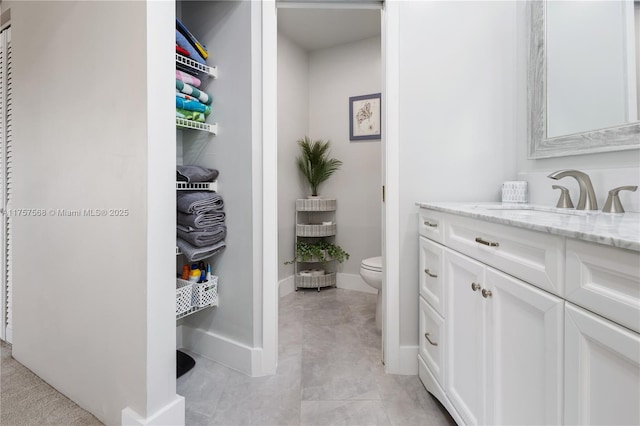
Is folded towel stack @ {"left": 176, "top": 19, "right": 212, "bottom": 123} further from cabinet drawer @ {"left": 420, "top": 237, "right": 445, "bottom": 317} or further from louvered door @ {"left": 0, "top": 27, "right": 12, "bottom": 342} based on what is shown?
cabinet drawer @ {"left": 420, "top": 237, "right": 445, "bottom": 317}

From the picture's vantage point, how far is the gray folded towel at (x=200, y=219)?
5.33 feet

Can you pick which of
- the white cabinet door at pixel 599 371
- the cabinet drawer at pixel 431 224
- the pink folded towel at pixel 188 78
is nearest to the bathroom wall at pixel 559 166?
the cabinet drawer at pixel 431 224

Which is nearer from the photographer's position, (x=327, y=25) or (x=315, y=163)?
(x=327, y=25)

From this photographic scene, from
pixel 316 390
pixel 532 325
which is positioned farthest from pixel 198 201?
pixel 532 325

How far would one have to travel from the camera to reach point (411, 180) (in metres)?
1.71

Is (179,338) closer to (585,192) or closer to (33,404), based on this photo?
(33,404)

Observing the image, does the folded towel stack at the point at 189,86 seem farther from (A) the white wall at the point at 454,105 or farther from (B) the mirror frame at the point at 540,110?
(B) the mirror frame at the point at 540,110

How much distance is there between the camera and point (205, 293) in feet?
5.83

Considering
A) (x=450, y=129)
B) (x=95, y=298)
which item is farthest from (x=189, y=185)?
(x=450, y=129)

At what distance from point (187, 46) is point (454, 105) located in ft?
4.80

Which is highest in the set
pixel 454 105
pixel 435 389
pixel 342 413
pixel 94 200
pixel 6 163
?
pixel 454 105

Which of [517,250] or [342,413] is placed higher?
[517,250]

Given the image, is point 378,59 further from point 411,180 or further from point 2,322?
point 2,322

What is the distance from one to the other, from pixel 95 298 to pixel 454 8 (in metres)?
2.25
